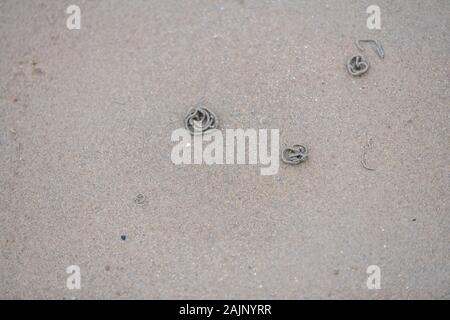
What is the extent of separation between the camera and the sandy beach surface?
3.04 meters

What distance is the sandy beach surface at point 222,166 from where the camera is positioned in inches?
119

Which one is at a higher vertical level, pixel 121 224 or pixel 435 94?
pixel 435 94

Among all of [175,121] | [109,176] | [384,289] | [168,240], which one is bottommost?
[384,289]

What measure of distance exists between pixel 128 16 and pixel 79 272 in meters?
1.88

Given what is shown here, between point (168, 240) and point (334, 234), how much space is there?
113 centimetres

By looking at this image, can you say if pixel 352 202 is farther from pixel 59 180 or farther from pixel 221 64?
pixel 59 180

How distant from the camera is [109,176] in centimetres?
317

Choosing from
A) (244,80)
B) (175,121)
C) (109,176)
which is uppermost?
(244,80)

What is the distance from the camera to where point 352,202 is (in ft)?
10.2

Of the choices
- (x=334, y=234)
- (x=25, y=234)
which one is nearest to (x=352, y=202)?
(x=334, y=234)

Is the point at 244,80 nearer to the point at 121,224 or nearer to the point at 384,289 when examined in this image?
the point at 121,224

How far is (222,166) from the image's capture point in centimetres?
315

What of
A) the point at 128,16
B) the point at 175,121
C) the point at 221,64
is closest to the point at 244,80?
the point at 221,64

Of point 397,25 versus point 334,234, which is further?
point 397,25
